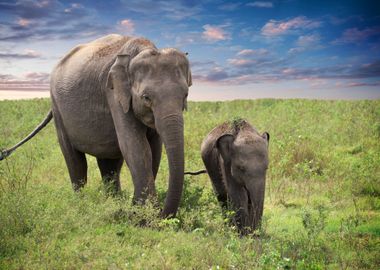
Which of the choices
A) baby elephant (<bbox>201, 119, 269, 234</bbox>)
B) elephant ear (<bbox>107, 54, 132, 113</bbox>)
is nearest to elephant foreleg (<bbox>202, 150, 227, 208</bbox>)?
baby elephant (<bbox>201, 119, 269, 234</bbox>)

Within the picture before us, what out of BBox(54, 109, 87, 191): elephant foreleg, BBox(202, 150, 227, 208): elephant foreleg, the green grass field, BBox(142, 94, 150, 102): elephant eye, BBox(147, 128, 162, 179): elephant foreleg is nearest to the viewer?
the green grass field

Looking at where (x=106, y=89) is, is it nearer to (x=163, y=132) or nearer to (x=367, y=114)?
(x=163, y=132)

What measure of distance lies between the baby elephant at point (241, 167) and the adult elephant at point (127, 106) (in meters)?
1.00

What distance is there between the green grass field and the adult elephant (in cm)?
56

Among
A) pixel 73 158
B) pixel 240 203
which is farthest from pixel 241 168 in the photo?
pixel 73 158

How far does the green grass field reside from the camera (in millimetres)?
6027

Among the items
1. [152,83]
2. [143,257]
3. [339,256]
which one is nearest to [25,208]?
[143,257]

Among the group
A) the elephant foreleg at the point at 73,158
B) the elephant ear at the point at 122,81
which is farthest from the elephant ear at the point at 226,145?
the elephant foreleg at the point at 73,158

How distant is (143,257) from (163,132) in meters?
1.81

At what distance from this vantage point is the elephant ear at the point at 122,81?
774 cm

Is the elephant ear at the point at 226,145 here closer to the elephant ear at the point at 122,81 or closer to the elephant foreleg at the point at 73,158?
the elephant ear at the point at 122,81

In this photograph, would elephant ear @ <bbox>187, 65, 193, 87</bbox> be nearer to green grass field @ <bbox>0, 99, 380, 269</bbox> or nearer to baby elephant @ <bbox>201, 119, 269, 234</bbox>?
baby elephant @ <bbox>201, 119, 269, 234</bbox>

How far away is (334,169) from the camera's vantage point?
13492 mm

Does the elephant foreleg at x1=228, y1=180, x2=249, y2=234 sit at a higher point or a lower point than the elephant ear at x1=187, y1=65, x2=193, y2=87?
lower
